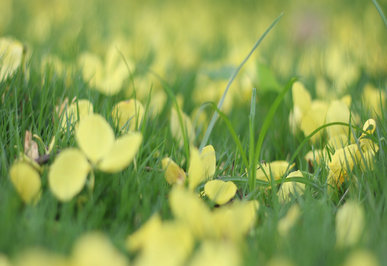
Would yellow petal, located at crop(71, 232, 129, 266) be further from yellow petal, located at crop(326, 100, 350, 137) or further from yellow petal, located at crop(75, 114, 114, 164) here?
yellow petal, located at crop(326, 100, 350, 137)

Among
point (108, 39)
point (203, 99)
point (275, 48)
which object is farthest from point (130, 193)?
point (275, 48)

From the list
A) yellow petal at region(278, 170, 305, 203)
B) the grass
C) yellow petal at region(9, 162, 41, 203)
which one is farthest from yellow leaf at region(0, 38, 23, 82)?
yellow petal at region(278, 170, 305, 203)

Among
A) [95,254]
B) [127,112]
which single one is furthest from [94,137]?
[127,112]

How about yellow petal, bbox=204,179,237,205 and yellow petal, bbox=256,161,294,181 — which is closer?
yellow petal, bbox=204,179,237,205

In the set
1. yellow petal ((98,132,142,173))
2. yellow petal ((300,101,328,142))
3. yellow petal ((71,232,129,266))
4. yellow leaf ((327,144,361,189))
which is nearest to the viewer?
yellow petal ((71,232,129,266))

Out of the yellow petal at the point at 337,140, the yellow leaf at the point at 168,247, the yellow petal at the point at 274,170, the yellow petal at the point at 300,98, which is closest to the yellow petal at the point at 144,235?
the yellow leaf at the point at 168,247
